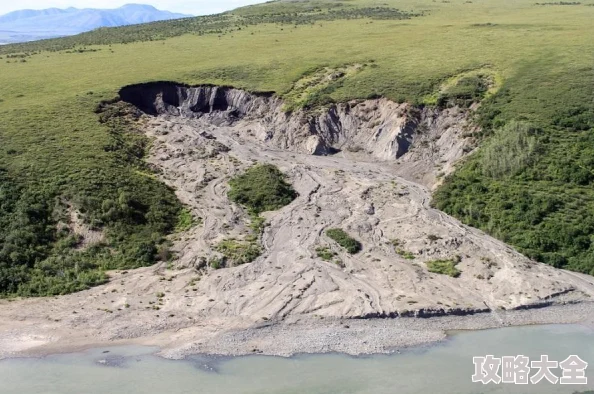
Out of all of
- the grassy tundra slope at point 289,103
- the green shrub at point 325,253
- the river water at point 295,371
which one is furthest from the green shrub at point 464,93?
the river water at point 295,371

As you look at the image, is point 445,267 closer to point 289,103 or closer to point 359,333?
point 359,333

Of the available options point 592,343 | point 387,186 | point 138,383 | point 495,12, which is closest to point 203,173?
point 387,186

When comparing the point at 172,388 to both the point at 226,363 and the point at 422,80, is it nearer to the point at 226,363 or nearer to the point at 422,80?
the point at 226,363

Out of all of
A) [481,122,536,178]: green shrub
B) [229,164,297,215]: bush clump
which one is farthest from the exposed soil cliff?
[481,122,536,178]: green shrub

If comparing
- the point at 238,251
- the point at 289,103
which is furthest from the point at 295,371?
the point at 289,103

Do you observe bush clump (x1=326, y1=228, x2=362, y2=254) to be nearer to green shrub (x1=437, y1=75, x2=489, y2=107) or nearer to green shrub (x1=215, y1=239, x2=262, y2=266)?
green shrub (x1=215, y1=239, x2=262, y2=266)

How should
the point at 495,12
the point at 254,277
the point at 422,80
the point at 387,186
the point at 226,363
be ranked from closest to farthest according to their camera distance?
the point at 226,363, the point at 254,277, the point at 387,186, the point at 422,80, the point at 495,12
